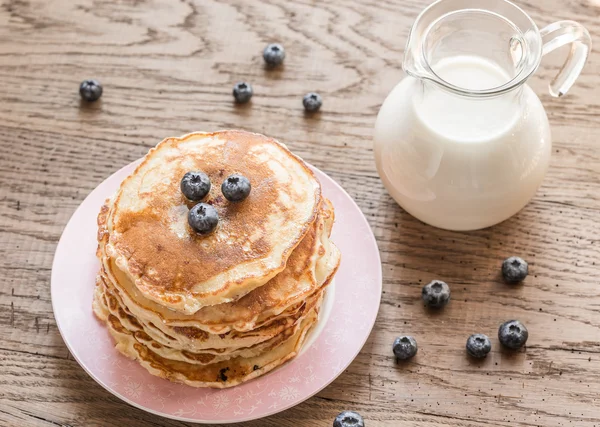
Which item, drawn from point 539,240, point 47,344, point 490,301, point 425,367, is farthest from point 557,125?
point 47,344

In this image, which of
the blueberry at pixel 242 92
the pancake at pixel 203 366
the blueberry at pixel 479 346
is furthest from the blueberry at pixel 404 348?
the blueberry at pixel 242 92

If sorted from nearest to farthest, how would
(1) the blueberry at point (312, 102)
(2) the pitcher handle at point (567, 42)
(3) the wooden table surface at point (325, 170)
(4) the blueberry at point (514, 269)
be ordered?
(2) the pitcher handle at point (567, 42) < (3) the wooden table surface at point (325, 170) < (4) the blueberry at point (514, 269) < (1) the blueberry at point (312, 102)

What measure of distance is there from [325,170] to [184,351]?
724mm

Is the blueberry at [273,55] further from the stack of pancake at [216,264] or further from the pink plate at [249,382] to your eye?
the stack of pancake at [216,264]

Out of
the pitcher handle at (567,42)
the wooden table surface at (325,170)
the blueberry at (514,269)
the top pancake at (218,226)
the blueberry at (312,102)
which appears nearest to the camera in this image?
the top pancake at (218,226)

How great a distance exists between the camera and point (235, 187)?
76.5 inches

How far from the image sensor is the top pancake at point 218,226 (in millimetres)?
1895

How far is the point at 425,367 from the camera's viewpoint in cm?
221

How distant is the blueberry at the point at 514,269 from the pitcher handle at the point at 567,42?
1.56 ft

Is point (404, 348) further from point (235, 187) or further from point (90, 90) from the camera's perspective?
point (90, 90)

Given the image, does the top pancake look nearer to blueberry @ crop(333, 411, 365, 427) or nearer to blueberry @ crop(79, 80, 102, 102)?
blueberry @ crop(333, 411, 365, 427)

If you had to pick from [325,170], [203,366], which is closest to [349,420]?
[203,366]

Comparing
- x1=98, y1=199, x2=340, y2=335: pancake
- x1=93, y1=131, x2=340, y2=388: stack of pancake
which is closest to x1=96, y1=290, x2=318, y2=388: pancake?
x1=93, y1=131, x2=340, y2=388: stack of pancake

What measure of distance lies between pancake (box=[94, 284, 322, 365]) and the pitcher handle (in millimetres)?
792
